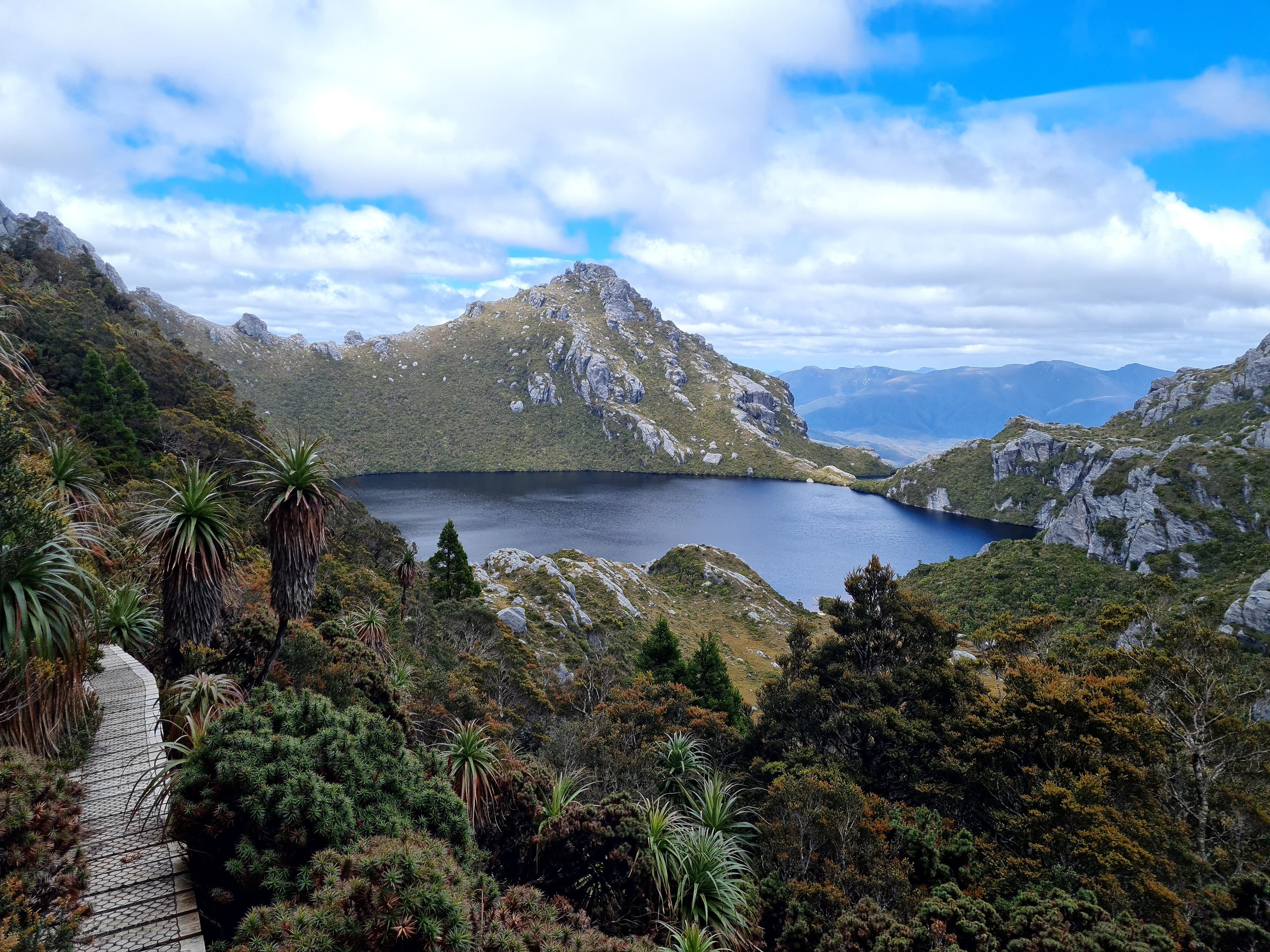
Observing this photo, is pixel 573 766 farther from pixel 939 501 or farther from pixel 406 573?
pixel 939 501

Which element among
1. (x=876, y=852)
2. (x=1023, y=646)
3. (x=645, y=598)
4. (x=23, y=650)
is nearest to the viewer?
(x=23, y=650)

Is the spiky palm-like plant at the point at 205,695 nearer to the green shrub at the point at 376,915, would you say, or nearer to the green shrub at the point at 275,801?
the green shrub at the point at 275,801

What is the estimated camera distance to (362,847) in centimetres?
619

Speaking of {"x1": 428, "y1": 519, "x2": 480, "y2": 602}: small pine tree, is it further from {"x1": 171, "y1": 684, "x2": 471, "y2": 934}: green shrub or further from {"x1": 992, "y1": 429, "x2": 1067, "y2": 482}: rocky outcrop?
{"x1": 992, "y1": 429, "x2": 1067, "y2": 482}: rocky outcrop

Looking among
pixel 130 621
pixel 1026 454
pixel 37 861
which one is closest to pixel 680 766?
pixel 37 861

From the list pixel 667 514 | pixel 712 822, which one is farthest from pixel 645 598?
pixel 667 514

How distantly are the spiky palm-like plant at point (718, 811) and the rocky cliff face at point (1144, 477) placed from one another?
3510 centimetres

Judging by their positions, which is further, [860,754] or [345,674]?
[860,754]

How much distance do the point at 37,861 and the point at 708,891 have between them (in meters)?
8.68

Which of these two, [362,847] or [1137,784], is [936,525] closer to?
[1137,784]

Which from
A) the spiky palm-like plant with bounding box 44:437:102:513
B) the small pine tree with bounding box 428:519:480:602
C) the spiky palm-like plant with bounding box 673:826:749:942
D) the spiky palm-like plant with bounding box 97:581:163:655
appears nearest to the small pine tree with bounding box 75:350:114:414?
the small pine tree with bounding box 428:519:480:602

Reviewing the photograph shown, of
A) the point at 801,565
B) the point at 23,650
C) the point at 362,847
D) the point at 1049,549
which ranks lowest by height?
the point at 801,565

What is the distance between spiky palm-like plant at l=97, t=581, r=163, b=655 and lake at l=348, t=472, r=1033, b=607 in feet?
191

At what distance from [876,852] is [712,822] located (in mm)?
3359
